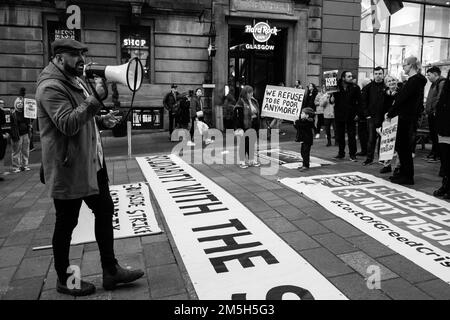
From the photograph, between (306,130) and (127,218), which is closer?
(127,218)

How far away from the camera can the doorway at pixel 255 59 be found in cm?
1895

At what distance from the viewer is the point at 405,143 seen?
737 centimetres

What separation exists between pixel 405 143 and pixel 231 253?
4.58 m

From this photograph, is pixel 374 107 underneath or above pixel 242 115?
above

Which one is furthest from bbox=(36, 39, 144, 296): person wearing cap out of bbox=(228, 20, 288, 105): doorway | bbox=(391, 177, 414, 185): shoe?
bbox=(228, 20, 288, 105): doorway

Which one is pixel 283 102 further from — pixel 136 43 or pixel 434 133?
pixel 136 43

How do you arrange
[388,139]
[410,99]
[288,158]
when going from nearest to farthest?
[410,99], [388,139], [288,158]

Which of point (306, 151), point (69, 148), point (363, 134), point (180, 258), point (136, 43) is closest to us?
point (69, 148)

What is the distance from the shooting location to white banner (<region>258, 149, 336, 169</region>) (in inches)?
366

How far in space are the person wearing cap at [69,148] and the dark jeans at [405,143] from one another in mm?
5644

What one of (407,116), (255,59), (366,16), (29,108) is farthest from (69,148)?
(366,16)
